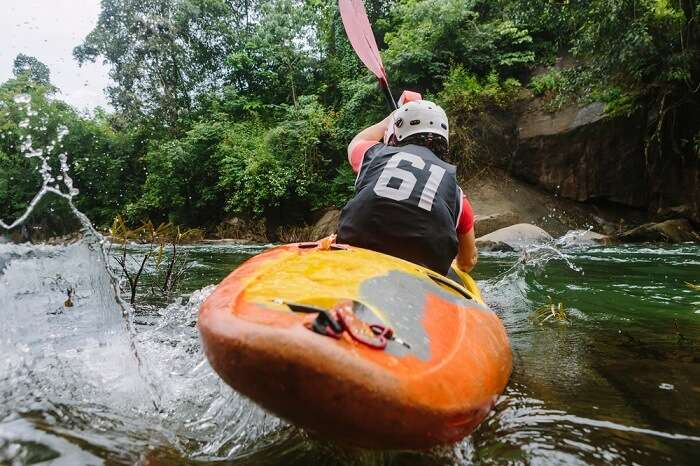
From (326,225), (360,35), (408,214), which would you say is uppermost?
(360,35)

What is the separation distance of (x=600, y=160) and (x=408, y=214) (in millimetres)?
10364

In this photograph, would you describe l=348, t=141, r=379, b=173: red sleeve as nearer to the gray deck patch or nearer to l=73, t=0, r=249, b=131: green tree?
the gray deck patch

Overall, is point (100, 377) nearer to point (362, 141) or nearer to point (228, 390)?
point (228, 390)

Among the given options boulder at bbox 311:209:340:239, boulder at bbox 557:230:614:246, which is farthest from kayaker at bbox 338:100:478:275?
boulder at bbox 311:209:340:239

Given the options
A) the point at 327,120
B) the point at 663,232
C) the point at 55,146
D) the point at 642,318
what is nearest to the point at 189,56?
the point at 55,146

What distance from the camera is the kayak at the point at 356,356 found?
2.99 ft

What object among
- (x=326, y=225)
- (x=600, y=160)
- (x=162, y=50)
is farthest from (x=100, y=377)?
(x=162, y=50)

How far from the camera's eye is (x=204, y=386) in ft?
6.22

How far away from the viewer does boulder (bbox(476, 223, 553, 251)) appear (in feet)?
25.4

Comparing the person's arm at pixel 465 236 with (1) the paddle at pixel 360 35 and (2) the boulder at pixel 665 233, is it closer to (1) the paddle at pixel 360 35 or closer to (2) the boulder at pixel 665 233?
(1) the paddle at pixel 360 35

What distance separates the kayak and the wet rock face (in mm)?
10502

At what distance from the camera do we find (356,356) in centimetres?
94

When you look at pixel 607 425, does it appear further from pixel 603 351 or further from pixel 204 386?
pixel 204 386

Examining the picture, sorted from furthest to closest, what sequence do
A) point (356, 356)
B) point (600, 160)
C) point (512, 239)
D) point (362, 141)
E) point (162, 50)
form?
point (162, 50), point (600, 160), point (512, 239), point (362, 141), point (356, 356)
